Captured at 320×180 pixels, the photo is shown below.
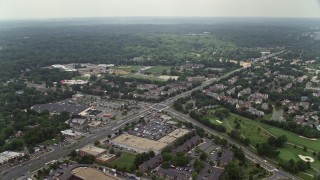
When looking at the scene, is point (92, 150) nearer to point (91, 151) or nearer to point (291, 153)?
point (91, 151)

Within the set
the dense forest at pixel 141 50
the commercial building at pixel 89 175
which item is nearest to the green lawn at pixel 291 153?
the commercial building at pixel 89 175

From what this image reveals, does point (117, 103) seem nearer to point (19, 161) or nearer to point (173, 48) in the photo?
point (19, 161)

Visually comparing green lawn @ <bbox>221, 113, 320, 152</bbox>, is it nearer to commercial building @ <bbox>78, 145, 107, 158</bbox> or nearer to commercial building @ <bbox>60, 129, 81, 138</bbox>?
commercial building @ <bbox>78, 145, 107, 158</bbox>

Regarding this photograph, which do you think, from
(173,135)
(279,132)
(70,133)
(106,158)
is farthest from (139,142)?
(279,132)

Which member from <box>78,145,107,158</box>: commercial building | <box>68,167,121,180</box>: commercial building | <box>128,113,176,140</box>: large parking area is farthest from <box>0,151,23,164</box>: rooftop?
<box>128,113,176,140</box>: large parking area

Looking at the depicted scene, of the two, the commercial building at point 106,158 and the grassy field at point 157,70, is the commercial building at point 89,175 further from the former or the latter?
the grassy field at point 157,70
